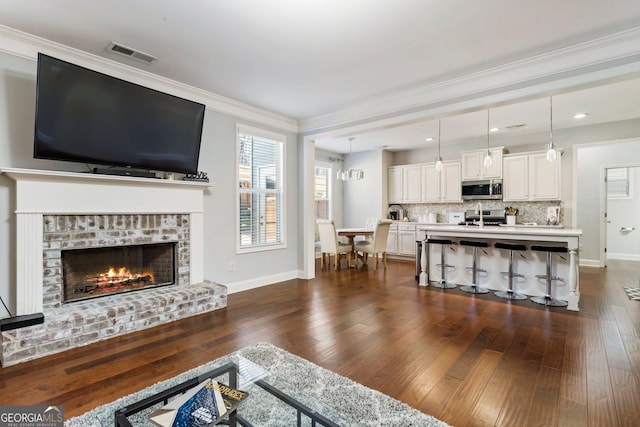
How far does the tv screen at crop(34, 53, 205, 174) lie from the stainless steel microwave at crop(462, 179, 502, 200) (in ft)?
18.8

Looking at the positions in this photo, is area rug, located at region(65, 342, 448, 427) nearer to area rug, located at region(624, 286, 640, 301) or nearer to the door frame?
area rug, located at region(624, 286, 640, 301)

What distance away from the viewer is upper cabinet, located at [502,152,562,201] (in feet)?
19.5

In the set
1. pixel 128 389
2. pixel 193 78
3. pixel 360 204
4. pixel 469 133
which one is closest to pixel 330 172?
pixel 360 204

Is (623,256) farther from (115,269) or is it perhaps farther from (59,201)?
(59,201)

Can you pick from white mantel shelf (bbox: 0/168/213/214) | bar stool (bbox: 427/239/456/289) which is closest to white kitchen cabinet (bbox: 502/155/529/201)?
bar stool (bbox: 427/239/456/289)

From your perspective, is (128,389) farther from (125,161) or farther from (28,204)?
(125,161)

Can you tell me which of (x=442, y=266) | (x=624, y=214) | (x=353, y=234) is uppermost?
(x=624, y=214)

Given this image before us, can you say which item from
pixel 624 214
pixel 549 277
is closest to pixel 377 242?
pixel 549 277

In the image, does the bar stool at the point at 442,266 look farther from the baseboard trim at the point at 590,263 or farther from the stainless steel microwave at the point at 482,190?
the baseboard trim at the point at 590,263

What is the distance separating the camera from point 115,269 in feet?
11.2

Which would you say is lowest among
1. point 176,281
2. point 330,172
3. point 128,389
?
point 128,389

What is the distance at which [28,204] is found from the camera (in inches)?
104

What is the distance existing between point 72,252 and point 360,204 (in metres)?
6.32

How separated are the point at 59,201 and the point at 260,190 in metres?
2.52
